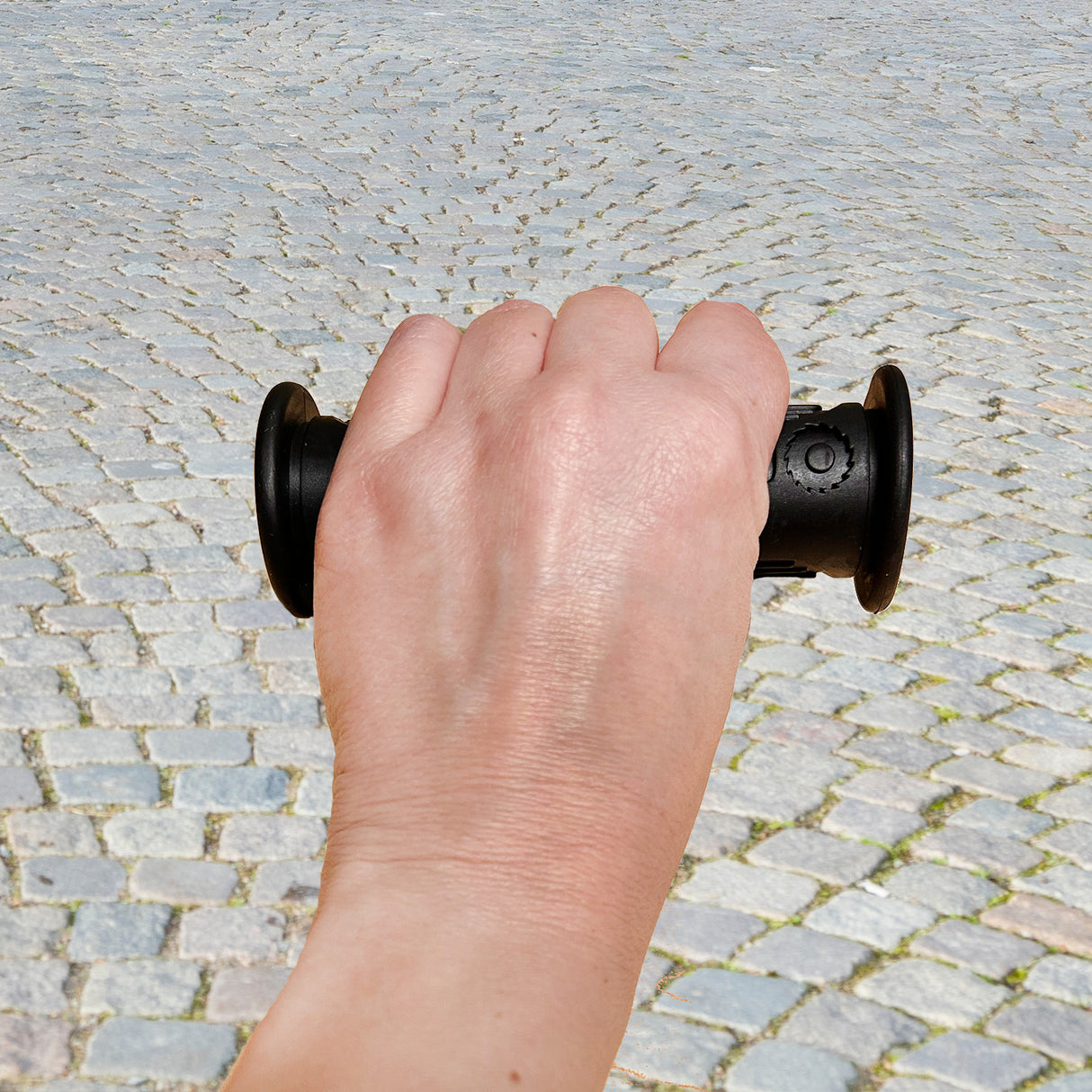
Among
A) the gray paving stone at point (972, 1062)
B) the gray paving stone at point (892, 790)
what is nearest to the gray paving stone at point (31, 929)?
the gray paving stone at point (972, 1062)

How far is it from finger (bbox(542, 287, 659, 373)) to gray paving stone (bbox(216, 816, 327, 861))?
275 cm

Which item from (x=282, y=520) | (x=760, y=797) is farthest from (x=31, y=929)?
(x=282, y=520)

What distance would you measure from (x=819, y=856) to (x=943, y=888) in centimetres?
28

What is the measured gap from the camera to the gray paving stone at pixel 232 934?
3104mm

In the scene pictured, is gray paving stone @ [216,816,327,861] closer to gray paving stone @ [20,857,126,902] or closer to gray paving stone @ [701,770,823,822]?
gray paving stone @ [20,857,126,902]

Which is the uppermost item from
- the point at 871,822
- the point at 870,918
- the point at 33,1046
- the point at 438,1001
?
the point at 438,1001

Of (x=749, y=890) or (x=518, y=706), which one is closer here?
(x=518, y=706)

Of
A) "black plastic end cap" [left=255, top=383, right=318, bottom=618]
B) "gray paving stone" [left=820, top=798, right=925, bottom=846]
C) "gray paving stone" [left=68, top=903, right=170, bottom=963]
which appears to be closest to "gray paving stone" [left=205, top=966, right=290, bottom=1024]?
"gray paving stone" [left=68, top=903, right=170, bottom=963]

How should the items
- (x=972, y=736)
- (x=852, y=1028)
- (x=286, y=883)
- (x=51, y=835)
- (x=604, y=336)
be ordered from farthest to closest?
(x=972, y=736)
(x=51, y=835)
(x=286, y=883)
(x=852, y=1028)
(x=604, y=336)

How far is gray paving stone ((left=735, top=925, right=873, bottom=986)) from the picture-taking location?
3.09 meters

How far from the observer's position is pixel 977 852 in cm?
345

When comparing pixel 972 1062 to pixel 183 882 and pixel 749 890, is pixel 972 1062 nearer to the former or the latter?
pixel 749 890

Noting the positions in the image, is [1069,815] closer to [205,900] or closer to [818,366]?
[205,900]

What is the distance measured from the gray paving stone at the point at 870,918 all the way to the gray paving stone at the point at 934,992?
8cm
